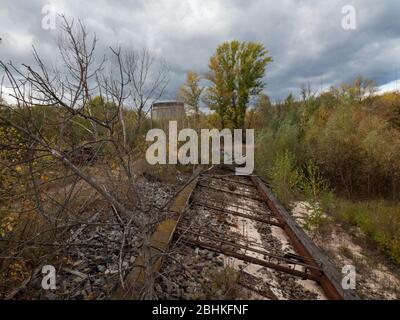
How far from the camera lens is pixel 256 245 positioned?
298cm

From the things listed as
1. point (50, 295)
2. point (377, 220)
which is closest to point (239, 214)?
point (377, 220)

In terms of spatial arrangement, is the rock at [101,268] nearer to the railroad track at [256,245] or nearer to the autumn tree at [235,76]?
the railroad track at [256,245]

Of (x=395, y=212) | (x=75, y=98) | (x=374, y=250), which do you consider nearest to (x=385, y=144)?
(x=395, y=212)

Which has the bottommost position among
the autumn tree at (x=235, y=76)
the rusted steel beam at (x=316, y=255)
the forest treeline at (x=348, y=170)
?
the rusted steel beam at (x=316, y=255)

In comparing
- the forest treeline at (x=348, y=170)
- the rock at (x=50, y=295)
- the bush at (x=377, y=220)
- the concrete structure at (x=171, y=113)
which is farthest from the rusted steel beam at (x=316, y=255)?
the concrete structure at (x=171, y=113)

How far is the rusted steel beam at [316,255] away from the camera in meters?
2.10

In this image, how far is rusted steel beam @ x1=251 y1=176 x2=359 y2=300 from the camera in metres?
2.10

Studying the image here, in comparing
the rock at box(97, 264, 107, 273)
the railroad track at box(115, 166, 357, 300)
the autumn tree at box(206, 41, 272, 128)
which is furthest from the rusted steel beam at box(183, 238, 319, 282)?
the autumn tree at box(206, 41, 272, 128)

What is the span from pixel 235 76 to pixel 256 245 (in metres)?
20.5

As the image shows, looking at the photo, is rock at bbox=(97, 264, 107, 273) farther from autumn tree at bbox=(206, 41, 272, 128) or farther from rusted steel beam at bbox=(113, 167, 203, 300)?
autumn tree at bbox=(206, 41, 272, 128)

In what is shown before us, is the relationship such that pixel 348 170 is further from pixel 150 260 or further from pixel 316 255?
pixel 150 260

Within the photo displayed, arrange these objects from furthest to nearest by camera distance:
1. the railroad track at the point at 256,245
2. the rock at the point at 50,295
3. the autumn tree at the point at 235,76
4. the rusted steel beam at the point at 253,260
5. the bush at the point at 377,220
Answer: the autumn tree at the point at 235,76 → the bush at the point at 377,220 → the rusted steel beam at the point at 253,260 → the railroad track at the point at 256,245 → the rock at the point at 50,295

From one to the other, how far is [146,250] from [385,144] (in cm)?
567

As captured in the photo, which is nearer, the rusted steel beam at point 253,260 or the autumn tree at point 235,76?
the rusted steel beam at point 253,260
